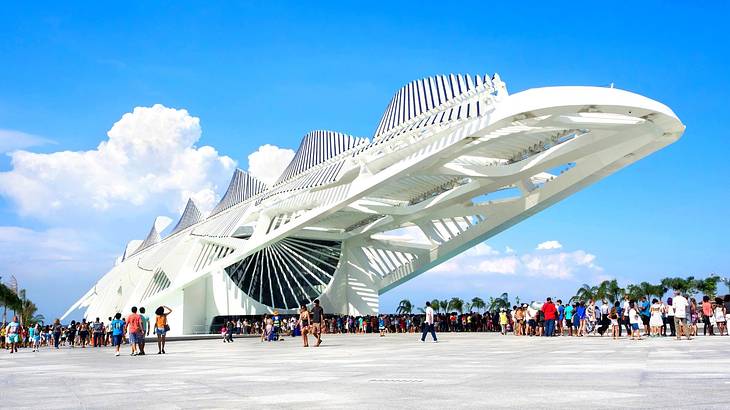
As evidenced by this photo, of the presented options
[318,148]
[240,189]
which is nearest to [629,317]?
[318,148]

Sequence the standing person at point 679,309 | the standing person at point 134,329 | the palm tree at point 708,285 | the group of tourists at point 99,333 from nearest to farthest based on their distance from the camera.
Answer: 1. the standing person at point 134,329
2. the group of tourists at point 99,333
3. the standing person at point 679,309
4. the palm tree at point 708,285

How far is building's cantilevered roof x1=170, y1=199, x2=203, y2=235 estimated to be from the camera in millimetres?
54263

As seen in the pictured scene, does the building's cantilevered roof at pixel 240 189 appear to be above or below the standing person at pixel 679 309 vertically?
above

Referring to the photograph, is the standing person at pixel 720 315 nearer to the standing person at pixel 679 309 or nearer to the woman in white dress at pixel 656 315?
the woman in white dress at pixel 656 315

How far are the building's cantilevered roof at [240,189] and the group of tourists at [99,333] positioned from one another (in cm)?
1021

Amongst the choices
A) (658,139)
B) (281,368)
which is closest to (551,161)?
(658,139)

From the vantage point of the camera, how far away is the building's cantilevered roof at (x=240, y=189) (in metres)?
45.0

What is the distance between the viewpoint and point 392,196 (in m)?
37.7

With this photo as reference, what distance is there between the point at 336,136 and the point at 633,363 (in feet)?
90.4

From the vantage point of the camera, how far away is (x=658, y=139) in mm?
28078

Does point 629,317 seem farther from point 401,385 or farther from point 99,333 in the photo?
point 99,333

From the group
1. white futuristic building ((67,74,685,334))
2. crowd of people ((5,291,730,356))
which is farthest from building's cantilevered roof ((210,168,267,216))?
crowd of people ((5,291,730,356))

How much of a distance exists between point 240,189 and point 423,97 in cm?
2095

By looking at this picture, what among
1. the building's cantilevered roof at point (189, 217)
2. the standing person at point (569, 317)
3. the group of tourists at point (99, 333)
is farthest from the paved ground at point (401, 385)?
the building's cantilevered roof at point (189, 217)
